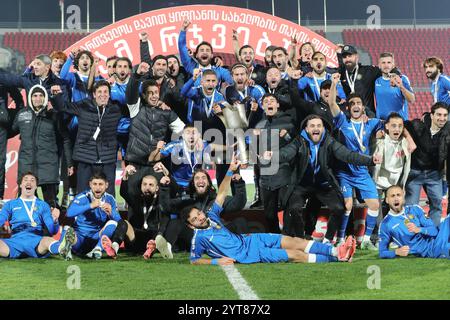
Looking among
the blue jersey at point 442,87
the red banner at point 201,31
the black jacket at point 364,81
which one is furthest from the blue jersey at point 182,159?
the red banner at point 201,31

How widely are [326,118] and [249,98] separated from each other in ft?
2.76

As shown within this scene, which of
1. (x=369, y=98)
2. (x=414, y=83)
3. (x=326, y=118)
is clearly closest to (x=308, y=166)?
(x=326, y=118)

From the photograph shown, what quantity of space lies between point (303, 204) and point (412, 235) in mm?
1010

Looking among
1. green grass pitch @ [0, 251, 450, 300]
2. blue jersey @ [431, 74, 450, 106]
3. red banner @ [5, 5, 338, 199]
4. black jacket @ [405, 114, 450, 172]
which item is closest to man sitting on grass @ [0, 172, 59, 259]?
green grass pitch @ [0, 251, 450, 300]

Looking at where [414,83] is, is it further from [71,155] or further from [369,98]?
[71,155]

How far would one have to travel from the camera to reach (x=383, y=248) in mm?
6840

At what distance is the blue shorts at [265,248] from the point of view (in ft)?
21.5

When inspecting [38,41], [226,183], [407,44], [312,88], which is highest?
[38,41]

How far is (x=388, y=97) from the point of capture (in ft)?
27.7

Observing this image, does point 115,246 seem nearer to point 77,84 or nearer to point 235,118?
point 235,118

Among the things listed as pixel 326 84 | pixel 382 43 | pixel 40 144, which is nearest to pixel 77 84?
pixel 40 144

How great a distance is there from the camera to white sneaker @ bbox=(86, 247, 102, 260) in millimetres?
7023

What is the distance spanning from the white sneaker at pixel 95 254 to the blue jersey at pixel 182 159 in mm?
1025

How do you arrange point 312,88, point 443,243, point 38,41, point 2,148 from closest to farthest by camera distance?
point 443,243 → point 312,88 → point 2,148 → point 38,41
